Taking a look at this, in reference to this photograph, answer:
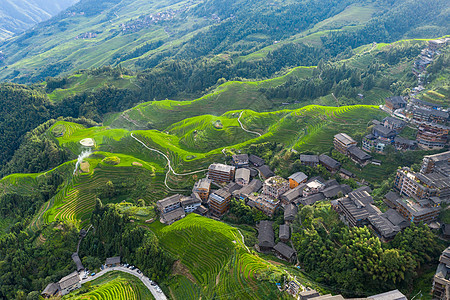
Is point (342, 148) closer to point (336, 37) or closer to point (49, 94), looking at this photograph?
point (336, 37)

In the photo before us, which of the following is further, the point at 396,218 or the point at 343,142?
the point at 343,142

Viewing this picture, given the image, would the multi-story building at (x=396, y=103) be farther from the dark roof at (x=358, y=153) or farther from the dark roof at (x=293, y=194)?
the dark roof at (x=293, y=194)

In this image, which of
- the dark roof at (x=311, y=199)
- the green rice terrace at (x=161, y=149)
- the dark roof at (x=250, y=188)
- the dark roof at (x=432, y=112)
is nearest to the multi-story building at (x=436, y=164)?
the green rice terrace at (x=161, y=149)

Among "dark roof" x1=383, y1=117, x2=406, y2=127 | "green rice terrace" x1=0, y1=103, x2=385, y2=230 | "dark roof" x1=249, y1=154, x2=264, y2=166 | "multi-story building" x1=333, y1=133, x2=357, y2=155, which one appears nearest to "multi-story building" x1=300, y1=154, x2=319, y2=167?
"green rice terrace" x1=0, y1=103, x2=385, y2=230

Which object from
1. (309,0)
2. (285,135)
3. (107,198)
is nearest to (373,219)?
(285,135)

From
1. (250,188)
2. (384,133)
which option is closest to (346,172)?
(384,133)

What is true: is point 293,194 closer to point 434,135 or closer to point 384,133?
point 384,133
